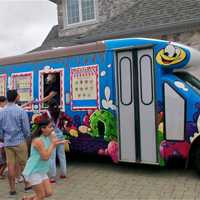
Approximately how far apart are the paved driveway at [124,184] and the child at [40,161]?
4.97 feet

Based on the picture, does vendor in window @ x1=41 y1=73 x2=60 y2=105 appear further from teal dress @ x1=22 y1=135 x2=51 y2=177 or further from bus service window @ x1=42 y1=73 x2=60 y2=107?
teal dress @ x1=22 y1=135 x2=51 y2=177

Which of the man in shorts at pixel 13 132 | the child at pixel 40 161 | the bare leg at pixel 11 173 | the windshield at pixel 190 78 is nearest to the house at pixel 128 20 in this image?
the windshield at pixel 190 78

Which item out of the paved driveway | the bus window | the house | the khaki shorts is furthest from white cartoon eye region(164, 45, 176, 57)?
the house

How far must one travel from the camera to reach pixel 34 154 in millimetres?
5621

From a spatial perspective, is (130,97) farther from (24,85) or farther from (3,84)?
(3,84)

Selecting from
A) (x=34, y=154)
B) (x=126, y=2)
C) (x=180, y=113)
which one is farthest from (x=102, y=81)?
(x=126, y=2)

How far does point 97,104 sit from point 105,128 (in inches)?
21.7

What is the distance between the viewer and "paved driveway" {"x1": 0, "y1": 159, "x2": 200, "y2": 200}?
22.9ft

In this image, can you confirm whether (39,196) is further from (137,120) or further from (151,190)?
(137,120)

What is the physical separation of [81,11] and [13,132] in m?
14.2

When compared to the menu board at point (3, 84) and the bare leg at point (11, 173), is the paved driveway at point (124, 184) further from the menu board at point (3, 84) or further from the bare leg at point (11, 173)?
the menu board at point (3, 84)

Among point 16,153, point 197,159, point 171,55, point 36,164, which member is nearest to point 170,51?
point 171,55

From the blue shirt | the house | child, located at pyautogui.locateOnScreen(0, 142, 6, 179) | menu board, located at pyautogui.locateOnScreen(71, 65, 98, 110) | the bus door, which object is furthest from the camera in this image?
the house

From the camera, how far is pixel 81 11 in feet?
67.2
